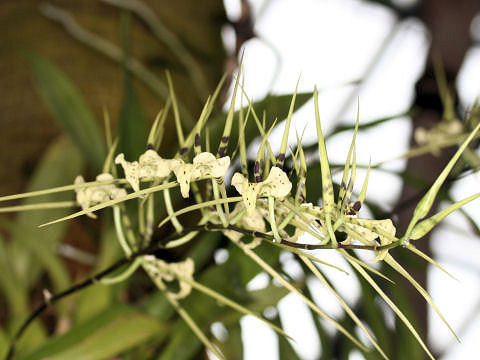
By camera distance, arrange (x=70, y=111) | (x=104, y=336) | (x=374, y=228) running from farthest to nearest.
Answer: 1. (x=70, y=111)
2. (x=104, y=336)
3. (x=374, y=228)

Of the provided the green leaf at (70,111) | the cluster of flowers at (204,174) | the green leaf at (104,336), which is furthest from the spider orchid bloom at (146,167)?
the green leaf at (70,111)

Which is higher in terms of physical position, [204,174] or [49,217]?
[204,174]

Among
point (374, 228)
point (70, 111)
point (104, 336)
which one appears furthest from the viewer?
point (70, 111)

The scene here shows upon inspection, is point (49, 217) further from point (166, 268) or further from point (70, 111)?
point (166, 268)

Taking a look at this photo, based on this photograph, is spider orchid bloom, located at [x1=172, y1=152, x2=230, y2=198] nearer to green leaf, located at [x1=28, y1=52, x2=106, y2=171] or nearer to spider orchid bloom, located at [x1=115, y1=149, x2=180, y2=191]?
spider orchid bloom, located at [x1=115, y1=149, x2=180, y2=191]

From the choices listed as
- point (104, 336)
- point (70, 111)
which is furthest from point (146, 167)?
point (70, 111)

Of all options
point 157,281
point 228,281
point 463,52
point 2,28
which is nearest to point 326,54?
point 463,52

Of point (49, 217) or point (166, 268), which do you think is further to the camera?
point (49, 217)
